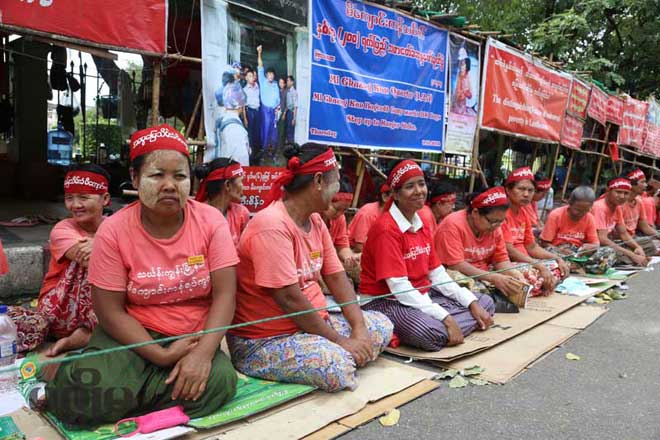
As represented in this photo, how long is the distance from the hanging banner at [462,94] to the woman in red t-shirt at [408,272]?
12.3 ft

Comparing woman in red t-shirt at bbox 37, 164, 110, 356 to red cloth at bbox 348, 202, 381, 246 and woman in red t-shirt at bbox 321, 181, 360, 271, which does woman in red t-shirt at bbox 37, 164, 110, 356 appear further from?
red cloth at bbox 348, 202, 381, 246

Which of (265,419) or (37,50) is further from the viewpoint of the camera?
(37,50)

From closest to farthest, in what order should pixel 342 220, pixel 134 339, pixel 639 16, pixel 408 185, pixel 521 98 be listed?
pixel 134 339 → pixel 408 185 → pixel 342 220 → pixel 521 98 → pixel 639 16

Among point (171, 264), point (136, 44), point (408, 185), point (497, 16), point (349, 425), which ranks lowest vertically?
point (349, 425)

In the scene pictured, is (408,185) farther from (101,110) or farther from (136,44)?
(101,110)

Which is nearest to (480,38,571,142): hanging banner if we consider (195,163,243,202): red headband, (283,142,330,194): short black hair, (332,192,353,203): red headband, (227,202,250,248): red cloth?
(332,192,353,203): red headband

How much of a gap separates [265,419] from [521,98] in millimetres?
7521

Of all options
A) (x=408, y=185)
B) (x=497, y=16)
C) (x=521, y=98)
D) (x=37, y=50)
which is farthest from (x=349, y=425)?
(x=497, y=16)

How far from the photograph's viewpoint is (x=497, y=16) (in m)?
14.2

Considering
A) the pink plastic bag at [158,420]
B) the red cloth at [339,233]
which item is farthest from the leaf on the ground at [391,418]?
the red cloth at [339,233]

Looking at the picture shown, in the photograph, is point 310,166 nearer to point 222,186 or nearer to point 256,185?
point 222,186

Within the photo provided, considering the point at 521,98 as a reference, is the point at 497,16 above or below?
above

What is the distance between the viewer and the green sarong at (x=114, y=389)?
235cm

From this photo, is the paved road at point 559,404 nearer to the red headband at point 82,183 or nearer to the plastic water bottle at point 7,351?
the plastic water bottle at point 7,351
